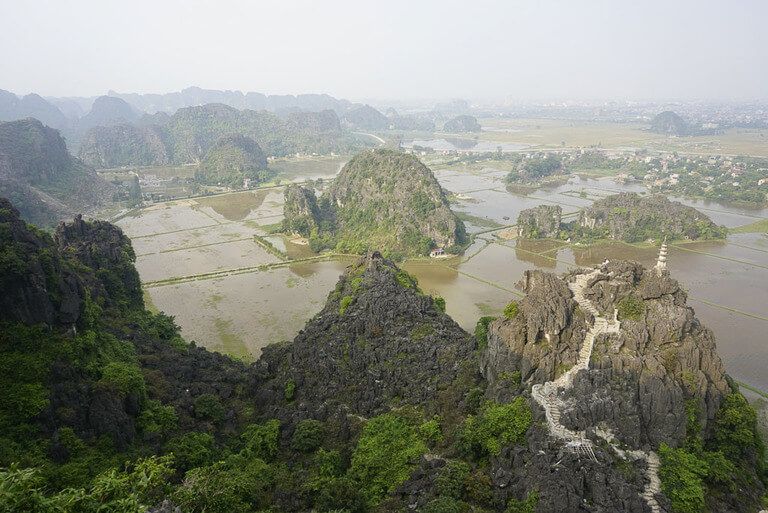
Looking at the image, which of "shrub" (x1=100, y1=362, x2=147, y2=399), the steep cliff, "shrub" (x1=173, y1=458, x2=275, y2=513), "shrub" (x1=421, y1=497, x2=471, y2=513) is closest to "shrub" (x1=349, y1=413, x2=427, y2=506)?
"shrub" (x1=421, y1=497, x2=471, y2=513)

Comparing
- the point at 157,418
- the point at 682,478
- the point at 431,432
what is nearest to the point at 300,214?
the point at 157,418

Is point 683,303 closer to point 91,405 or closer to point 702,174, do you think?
point 91,405

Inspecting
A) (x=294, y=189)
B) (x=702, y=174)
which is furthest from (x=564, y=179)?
(x=294, y=189)

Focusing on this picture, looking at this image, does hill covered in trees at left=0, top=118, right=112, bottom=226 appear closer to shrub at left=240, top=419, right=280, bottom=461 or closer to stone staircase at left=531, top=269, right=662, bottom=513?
shrub at left=240, top=419, right=280, bottom=461

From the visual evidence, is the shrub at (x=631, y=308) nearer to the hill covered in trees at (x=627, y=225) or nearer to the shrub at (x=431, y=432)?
the shrub at (x=431, y=432)

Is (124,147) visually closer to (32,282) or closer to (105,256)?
(105,256)
